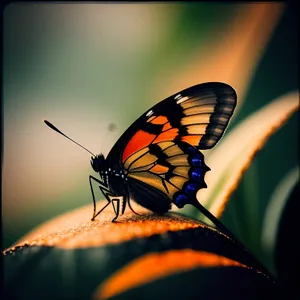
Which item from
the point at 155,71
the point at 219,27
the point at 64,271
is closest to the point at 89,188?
the point at 64,271

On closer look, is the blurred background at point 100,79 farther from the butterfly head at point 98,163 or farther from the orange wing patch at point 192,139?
the orange wing patch at point 192,139

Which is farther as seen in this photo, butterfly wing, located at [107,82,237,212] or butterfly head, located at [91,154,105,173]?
butterfly head, located at [91,154,105,173]

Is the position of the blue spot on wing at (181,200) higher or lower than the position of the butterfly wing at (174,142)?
lower

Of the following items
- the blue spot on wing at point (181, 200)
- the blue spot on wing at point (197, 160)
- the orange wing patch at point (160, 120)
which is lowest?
the blue spot on wing at point (181, 200)

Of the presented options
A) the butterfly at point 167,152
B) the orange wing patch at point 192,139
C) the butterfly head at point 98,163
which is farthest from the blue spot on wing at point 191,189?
the butterfly head at point 98,163

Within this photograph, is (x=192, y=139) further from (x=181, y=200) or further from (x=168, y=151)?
(x=181, y=200)

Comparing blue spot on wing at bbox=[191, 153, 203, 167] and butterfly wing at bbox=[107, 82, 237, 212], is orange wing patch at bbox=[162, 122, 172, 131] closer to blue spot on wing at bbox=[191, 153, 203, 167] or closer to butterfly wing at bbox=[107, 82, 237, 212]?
butterfly wing at bbox=[107, 82, 237, 212]

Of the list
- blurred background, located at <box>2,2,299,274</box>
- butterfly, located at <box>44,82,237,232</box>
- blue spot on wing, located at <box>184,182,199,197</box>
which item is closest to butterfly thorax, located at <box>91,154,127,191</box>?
butterfly, located at <box>44,82,237,232</box>
